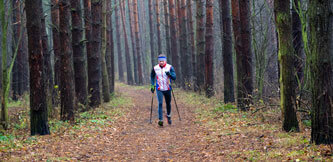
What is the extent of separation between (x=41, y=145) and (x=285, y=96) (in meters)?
5.52

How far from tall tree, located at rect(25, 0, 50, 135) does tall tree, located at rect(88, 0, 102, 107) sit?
6.71 metres

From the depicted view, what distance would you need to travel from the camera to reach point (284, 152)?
5594mm

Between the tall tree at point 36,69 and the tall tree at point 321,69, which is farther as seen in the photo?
the tall tree at point 36,69

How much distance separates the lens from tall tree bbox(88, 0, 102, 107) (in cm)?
1507

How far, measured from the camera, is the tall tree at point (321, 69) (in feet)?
16.6

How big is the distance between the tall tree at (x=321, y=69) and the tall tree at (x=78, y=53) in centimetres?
914

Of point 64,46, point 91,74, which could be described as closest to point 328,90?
point 64,46

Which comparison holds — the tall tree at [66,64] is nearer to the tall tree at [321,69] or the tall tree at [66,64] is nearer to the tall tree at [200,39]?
the tall tree at [321,69]

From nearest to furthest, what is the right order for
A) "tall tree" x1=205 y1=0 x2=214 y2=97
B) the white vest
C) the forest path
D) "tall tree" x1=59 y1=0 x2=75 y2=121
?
the forest path
"tall tree" x1=59 y1=0 x2=75 y2=121
the white vest
"tall tree" x1=205 y1=0 x2=214 y2=97

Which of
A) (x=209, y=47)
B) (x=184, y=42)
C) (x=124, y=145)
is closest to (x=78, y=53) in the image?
(x=124, y=145)

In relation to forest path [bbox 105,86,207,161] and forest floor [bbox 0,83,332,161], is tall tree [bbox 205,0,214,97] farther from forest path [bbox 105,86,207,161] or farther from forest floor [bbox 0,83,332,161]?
forest floor [bbox 0,83,332,161]

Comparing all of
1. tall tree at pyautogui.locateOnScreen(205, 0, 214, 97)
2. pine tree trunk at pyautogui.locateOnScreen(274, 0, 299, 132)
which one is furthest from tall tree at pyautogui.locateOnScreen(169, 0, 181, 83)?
pine tree trunk at pyautogui.locateOnScreen(274, 0, 299, 132)

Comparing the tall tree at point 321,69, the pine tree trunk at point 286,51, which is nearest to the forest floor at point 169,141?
the tall tree at point 321,69

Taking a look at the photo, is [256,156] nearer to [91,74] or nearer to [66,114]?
[66,114]
